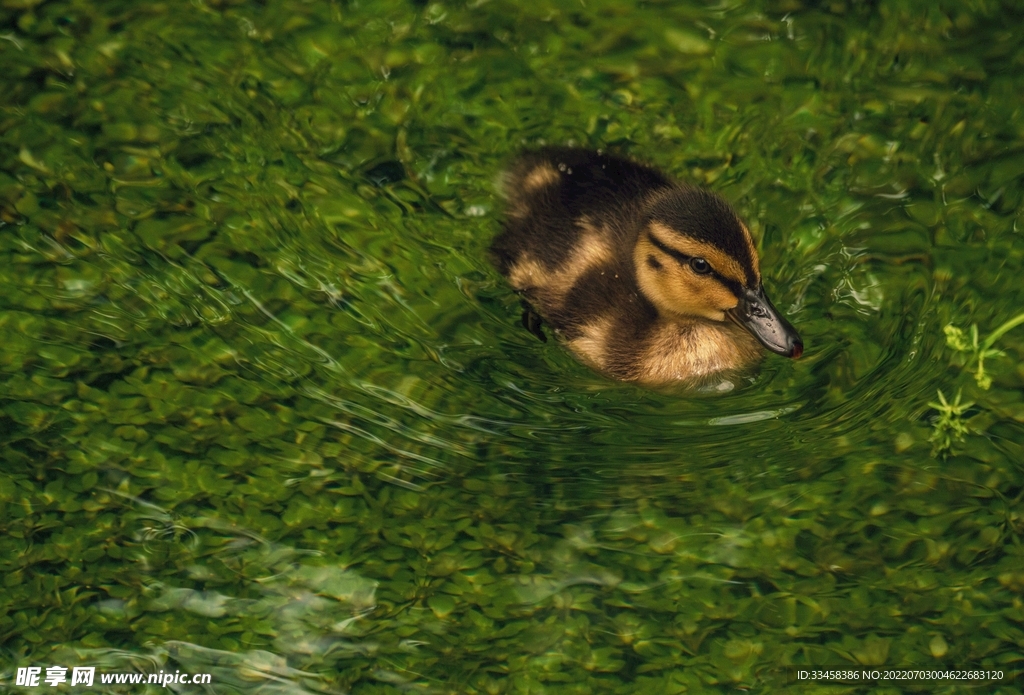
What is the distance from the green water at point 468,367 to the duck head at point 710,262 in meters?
0.20

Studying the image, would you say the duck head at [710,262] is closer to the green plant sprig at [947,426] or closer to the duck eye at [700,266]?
the duck eye at [700,266]

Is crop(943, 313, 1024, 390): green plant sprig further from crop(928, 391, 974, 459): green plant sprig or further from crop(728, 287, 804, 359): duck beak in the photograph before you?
crop(728, 287, 804, 359): duck beak

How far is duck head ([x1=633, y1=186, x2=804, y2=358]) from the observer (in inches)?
112

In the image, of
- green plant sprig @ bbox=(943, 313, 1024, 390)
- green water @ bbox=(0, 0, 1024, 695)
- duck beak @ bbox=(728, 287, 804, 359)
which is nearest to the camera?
green water @ bbox=(0, 0, 1024, 695)

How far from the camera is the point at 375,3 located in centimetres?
400

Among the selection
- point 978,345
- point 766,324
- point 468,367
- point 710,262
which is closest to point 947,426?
point 978,345

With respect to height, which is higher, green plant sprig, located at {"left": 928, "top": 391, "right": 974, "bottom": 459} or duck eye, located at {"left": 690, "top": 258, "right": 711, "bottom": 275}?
duck eye, located at {"left": 690, "top": 258, "right": 711, "bottom": 275}

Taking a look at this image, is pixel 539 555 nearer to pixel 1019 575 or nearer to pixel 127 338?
pixel 1019 575

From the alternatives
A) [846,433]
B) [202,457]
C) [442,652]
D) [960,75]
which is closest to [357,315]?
[202,457]

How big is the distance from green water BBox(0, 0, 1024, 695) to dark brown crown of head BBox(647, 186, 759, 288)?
37 centimetres

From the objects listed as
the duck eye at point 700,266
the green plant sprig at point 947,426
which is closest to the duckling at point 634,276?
the duck eye at point 700,266

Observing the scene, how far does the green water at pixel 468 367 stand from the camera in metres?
2.47

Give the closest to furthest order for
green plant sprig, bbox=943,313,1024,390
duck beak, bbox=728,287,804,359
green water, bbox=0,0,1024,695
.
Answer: green water, bbox=0,0,1024,695 → duck beak, bbox=728,287,804,359 → green plant sprig, bbox=943,313,1024,390

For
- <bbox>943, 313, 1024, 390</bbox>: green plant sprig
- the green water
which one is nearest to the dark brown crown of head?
the green water
